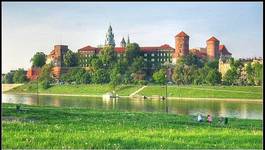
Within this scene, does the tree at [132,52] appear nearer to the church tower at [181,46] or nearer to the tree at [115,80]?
the church tower at [181,46]

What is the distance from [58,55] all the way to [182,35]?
34462 mm

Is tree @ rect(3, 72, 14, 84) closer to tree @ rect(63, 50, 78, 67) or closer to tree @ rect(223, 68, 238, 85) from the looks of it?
tree @ rect(63, 50, 78, 67)

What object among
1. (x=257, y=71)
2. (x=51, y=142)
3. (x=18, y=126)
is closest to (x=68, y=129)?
(x=18, y=126)

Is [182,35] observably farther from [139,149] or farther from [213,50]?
[139,149]

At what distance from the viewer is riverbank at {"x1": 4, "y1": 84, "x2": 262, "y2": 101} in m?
69.2

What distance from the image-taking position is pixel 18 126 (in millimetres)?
11742

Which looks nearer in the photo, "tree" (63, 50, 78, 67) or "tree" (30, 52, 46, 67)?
"tree" (63, 50, 78, 67)

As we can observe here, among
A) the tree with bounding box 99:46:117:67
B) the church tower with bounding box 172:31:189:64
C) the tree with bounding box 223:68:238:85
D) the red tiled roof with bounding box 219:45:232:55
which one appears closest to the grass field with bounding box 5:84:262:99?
the tree with bounding box 223:68:238:85

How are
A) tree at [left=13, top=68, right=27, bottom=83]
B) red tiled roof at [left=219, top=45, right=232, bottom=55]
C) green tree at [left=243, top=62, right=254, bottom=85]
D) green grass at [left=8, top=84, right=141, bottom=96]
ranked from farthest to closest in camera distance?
red tiled roof at [left=219, top=45, right=232, bottom=55] < tree at [left=13, top=68, right=27, bottom=83] < green grass at [left=8, top=84, right=141, bottom=96] < green tree at [left=243, top=62, right=254, bottom=85]

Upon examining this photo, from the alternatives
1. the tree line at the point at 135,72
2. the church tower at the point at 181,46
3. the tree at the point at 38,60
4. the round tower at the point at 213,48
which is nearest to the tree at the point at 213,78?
the tree line at the point at 135,72

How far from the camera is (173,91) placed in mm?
77938

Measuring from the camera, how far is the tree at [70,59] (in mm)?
128712

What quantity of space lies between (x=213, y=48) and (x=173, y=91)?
64.9 meters

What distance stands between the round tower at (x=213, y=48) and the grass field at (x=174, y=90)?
53759mm
